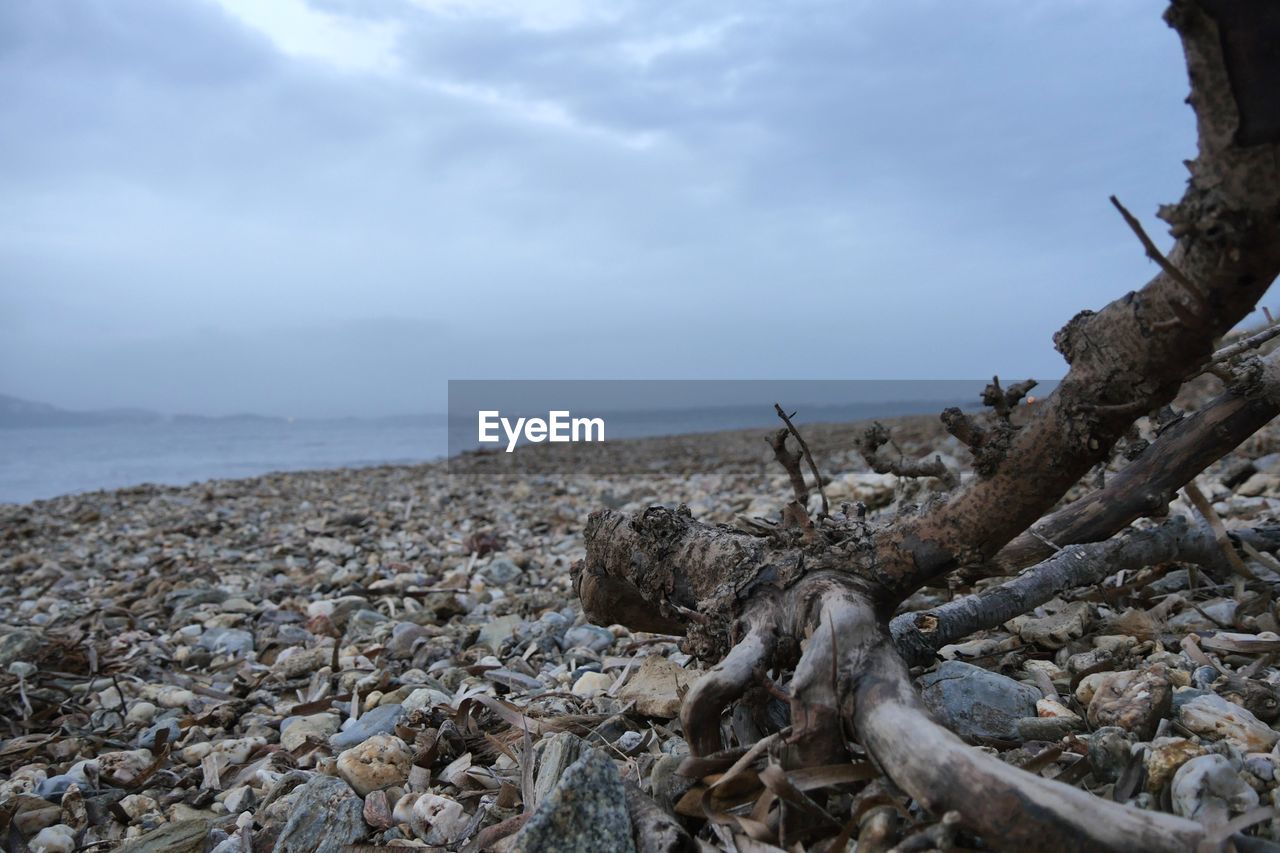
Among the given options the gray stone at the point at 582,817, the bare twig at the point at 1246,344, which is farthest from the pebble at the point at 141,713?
the bare twig at the point at 1246,344

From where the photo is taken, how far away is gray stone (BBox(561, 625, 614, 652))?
3.59 metres

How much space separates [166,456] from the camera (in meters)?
24.5

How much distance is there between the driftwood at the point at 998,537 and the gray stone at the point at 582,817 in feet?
0.66

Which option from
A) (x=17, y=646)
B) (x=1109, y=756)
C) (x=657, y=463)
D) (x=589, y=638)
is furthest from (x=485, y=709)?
(x=657, y=463)

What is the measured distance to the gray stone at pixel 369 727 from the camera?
8.60 ft

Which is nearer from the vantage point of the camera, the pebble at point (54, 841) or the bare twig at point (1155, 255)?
the bare twig at point (1155, 255)

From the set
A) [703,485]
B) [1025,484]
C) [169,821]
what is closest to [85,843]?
[169,821]

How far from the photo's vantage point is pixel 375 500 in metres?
9.84

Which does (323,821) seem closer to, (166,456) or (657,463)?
(657,463)

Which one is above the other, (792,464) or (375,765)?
(792,464)

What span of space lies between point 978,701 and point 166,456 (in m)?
27.0

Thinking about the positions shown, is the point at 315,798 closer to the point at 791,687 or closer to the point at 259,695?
the point at 791,687

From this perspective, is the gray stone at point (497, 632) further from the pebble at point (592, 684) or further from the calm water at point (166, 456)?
the calm water at point (166, 456)

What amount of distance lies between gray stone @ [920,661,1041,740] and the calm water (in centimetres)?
1625
